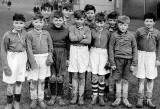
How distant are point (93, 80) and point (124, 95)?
60 centimetres

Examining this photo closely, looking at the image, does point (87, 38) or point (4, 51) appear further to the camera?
point (87, 38)

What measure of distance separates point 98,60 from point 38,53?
1050 mm

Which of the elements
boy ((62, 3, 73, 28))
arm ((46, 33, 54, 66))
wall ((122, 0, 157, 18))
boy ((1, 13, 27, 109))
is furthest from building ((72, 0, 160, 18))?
boy ((1, 13, 27, 109))

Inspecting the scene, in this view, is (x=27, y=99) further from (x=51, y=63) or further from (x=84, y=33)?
(x=84, y=33)

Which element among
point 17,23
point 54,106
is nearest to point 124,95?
point 54,106

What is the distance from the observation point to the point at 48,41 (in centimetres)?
522

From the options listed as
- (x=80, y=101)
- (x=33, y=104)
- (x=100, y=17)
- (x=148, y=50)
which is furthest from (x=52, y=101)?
(x=148, y=50)

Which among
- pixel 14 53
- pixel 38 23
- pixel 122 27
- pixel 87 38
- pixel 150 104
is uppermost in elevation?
pixel 38 23

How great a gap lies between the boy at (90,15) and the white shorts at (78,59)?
439 millimetres

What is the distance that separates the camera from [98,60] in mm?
5512

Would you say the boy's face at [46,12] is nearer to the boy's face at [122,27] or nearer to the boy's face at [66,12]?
the boy's face at [66,12]

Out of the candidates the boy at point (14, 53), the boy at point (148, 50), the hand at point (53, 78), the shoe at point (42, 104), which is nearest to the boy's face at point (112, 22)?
the boy at point (148, 50)

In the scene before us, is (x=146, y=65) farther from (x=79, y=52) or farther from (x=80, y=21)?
(x=80, y=21)

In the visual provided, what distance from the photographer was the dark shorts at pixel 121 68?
5.38 metres
